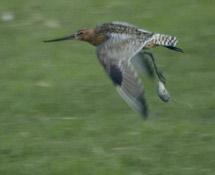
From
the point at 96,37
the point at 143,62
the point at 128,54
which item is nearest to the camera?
the point at 128,54

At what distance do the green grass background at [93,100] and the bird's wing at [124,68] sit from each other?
1.90 feet

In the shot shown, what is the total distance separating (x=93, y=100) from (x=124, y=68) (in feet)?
5.69

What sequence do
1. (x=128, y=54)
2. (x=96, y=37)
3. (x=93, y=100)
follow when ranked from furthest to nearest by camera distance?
(x=93, y=100), (x=96, y=37), (x=128, y=54)

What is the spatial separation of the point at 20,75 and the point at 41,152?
2087 mm

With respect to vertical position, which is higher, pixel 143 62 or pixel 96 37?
pixel 96 37

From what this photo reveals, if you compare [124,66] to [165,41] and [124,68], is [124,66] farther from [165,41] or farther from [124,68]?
[165,41]

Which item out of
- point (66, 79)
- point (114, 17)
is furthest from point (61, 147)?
point (114, 17)

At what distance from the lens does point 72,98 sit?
9.48 metres

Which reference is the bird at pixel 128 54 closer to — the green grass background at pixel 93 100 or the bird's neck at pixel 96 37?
the bird's neck at pixel 96 37

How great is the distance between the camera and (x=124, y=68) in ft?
25.3

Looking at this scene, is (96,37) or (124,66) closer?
(124,66)

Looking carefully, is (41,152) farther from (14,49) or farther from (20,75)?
(14,49)

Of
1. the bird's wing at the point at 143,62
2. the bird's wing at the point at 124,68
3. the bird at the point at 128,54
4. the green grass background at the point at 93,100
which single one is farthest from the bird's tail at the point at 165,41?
the green grass background at the point at 93,100

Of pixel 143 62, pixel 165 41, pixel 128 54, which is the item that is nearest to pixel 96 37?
pixel 143 62
